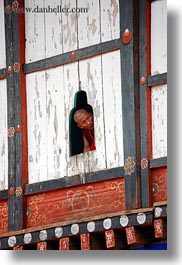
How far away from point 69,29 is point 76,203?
45 centimetres

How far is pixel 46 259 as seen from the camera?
9.68ft

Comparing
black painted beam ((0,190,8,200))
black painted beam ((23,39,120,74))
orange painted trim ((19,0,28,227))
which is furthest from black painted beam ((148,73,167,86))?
black painted beam ((0,190,8,200))

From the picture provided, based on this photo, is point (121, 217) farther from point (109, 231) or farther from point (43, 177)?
point (43, 177)

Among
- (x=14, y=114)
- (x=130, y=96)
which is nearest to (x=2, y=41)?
(x=14, y=114)

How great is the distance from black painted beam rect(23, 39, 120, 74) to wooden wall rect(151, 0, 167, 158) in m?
0.11

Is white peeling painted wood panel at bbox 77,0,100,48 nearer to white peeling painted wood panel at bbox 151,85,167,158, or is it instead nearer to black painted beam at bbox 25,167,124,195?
white peeling painted wood panel at bbox 151,85,167,158

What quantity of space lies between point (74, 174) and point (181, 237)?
1.08ft

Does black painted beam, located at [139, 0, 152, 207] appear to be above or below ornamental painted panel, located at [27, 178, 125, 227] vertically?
above

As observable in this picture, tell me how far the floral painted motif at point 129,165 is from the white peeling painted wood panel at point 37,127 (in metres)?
0.24

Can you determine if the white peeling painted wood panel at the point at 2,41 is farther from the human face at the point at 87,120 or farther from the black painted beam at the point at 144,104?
the black painted beam at the point at 144,104

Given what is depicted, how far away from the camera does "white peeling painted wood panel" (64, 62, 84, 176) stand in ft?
9.62

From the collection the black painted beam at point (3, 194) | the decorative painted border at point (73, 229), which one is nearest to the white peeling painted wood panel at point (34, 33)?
the black painted beam at point (3, 194)

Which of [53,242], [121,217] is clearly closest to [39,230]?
[53,242]

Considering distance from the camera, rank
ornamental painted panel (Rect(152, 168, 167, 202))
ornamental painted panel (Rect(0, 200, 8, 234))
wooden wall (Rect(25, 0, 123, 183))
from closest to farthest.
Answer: ornamental painted panel (Rect(152, 168, 167, 202)) → wooden wall (Rect(25, 0, 123, 183)) → ornamental painted panel (Rect(0, 200, 8, 234))
